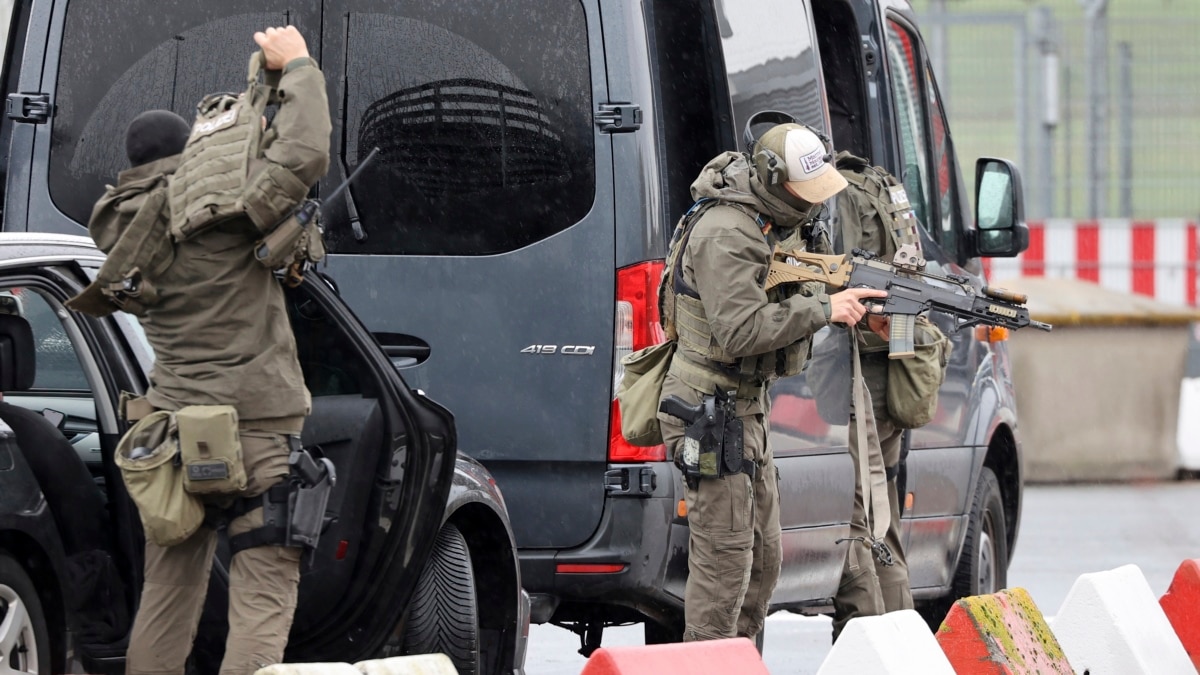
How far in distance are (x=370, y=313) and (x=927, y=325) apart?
1.73m

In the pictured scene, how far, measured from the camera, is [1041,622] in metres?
5.29

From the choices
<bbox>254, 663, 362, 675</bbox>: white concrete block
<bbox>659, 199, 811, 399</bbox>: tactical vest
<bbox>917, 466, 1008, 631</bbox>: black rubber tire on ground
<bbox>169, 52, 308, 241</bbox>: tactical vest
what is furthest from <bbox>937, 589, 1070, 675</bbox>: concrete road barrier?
<bbox>917, 466, 1008, 631</bbox>: black rubber tire on ground

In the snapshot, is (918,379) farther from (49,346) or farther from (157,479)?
(157,479)

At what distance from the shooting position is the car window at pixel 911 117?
749 cm

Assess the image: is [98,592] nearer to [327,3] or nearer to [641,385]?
[641,385]

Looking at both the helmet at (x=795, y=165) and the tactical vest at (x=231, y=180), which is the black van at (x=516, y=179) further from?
the tactical vest at (x=231, y=180)

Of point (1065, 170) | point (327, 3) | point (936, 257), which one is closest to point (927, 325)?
point (936, 257)

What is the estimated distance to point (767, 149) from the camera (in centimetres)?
561

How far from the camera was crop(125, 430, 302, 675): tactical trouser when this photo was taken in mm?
4586

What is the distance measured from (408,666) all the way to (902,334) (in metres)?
3.08

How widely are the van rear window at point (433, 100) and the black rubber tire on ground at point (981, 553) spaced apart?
2619 millimetres

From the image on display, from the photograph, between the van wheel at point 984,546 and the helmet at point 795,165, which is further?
the van wheel at point 984,546

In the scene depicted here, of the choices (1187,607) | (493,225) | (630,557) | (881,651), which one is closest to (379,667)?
(881,651)

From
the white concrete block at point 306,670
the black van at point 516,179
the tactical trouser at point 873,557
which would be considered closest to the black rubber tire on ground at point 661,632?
the black van at point 516,179
